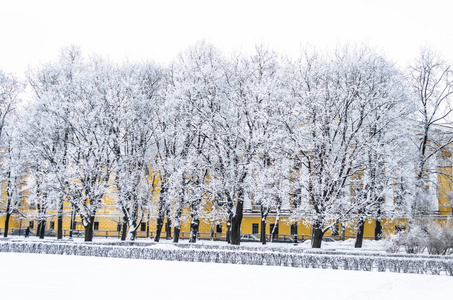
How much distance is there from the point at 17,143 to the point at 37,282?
24.4 meters

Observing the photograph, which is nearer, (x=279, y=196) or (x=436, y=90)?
(x=279, y=196)

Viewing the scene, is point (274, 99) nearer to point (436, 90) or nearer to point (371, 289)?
point (436, 90)

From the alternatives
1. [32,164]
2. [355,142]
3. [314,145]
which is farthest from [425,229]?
[32,164]

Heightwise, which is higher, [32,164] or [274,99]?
[274,99]

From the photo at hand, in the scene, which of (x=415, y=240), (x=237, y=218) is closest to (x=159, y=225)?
(x=237, y=218)

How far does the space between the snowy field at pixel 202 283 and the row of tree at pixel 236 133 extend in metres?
8.55

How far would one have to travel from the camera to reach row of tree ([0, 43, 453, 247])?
84.5ft

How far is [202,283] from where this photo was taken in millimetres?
13758

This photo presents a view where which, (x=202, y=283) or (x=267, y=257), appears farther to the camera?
(x=267, y=257)

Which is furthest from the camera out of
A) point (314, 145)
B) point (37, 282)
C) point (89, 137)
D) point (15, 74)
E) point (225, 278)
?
point (15, 74)

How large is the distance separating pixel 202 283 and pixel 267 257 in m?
7.62

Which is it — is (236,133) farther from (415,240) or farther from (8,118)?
(8,118)

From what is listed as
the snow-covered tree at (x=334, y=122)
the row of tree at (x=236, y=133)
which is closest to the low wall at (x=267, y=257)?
the snow-covered tree at (x=334, y=122)

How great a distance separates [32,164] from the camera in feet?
→ 111
